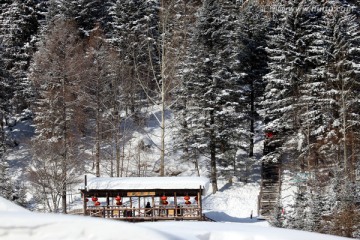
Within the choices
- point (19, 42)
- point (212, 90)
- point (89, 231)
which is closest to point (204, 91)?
point (212, 90)

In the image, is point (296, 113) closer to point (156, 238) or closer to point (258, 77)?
point (258, 77)

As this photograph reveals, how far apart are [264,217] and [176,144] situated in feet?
33.2

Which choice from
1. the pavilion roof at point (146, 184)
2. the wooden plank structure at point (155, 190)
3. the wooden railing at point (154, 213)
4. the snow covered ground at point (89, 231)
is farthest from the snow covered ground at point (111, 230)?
the wooden railing at point (154, 213)

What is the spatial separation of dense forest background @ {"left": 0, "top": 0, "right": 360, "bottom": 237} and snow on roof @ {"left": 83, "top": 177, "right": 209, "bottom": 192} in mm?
3102

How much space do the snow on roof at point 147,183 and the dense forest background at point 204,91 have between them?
122 inches

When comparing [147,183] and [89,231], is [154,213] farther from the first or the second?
[89,231]

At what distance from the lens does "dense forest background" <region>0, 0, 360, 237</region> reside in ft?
86.9

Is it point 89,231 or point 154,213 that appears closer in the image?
point 89,231

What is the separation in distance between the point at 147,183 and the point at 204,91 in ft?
47.3

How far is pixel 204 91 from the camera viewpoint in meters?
32.9

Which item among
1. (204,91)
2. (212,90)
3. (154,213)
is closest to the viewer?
(154,213)

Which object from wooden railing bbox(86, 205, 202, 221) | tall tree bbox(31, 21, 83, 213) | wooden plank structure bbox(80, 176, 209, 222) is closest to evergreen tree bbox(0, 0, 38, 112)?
tall tree bbox(31, 21, 83, 213)

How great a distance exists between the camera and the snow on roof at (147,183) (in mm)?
19547

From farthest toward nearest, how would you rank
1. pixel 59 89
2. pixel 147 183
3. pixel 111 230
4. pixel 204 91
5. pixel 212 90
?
pixel 59 89
pixel 204 91
pixel 212 90
pixel 147 183
pixel 111 230
